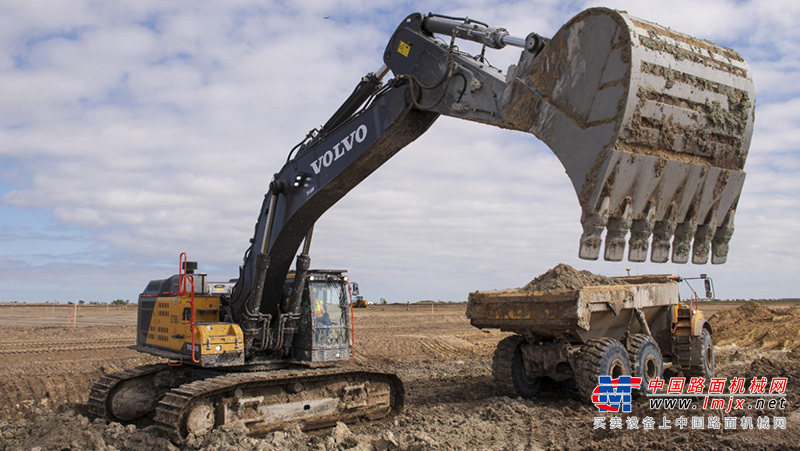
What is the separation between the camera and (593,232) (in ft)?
15.8

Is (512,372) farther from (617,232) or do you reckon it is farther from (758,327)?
(758,327)

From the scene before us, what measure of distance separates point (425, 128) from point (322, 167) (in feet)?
4.83

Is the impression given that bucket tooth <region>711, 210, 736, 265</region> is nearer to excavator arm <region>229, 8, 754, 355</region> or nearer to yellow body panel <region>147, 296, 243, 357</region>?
excavator arm <region>229, 8, 754, 355</region>

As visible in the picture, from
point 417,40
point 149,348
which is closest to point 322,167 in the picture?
point 417,40

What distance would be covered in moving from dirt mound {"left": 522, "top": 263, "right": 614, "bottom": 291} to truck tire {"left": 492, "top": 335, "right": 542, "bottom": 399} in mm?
966

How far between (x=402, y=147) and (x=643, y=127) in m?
3.25

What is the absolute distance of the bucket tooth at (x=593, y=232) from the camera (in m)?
4.81

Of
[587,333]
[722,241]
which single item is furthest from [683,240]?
[587,333]

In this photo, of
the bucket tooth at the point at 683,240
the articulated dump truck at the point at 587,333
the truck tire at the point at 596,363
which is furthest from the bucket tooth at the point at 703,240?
the truck tire at the point at 596,363

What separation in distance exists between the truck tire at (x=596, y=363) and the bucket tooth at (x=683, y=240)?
3.79 metres

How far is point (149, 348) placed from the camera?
8.95 m

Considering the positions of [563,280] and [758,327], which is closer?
[563,280]

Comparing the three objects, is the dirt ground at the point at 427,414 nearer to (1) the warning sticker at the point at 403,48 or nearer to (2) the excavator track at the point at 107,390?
(2) the excavator track at the point at 107,390

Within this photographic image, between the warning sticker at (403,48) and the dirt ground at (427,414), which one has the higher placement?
the warning sticker at (403,48)
